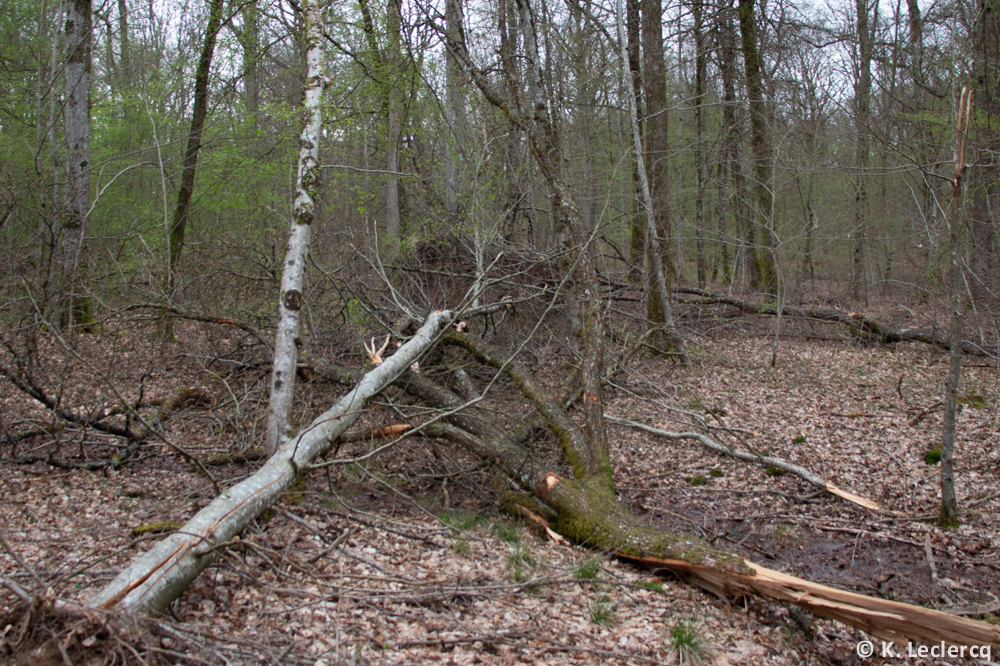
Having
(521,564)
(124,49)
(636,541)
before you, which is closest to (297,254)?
(521,564)

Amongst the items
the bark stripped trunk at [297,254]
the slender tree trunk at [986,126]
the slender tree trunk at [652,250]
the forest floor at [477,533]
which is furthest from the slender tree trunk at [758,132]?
the bark stripped trunk at [297,254]

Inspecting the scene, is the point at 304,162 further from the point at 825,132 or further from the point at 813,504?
the point at 825,132

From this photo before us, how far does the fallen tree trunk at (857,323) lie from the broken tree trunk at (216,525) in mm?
8903

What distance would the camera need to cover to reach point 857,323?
11164 millimetres

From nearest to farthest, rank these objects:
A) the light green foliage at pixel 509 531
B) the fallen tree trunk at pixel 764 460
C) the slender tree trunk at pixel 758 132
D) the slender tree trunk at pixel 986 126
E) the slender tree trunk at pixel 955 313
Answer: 1. the slender tree trunk at pixel 955 313
2. the light green foliage at pixel 509 531
3. the fallen tree trunk at pixel 764 460
4. the slender tree trunk at pixel 986 126
5. the slender tree trunk at pixel 758 132

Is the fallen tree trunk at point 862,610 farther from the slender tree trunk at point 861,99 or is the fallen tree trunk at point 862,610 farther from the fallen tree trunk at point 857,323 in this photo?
the slender tree trunk at point 861,99

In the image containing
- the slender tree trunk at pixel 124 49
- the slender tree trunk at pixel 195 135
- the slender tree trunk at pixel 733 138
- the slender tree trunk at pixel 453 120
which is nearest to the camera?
the slender tree trunk at pixel 453 120

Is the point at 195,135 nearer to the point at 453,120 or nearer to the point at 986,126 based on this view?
the point at 453,120

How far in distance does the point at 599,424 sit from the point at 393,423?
78.1 inches

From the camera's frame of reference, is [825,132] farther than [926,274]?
Yes

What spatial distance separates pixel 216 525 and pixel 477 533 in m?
1.92

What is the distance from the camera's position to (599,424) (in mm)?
5465

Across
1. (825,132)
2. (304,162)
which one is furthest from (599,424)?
(825,132)

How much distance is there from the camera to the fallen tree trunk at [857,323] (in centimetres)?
1004
